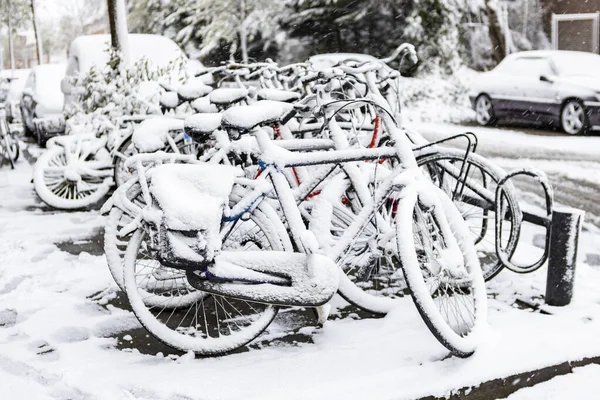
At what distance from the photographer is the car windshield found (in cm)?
1362

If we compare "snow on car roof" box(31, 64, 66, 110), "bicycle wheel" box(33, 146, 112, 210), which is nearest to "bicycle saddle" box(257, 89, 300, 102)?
"bicycle wheel" box(33, 146, 112, 210)

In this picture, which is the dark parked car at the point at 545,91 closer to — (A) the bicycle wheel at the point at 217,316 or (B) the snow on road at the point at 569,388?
(B) the snow on road at the point at 569,388

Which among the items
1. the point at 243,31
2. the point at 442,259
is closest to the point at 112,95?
the point at 442,259

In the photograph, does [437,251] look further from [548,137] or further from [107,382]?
[548,137]

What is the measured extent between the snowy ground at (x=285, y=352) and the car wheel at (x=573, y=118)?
895cm

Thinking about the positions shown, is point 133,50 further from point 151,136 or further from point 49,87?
point 151,136

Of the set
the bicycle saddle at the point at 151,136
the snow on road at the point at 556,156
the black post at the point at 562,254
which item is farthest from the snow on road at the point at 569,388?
the snow on road at the point at 556,156

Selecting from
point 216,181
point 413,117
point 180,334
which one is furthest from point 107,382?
point 413,117

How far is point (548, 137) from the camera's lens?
12.8 metres

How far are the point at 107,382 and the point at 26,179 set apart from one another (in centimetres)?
659

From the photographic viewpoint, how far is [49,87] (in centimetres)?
1288

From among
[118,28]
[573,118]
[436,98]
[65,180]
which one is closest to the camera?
[65,180]

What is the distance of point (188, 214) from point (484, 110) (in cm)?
1329

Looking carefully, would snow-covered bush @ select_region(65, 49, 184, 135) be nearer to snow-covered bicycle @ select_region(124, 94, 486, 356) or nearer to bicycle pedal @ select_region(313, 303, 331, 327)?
snow-covered bicycle @ select_region(124, 94, 486, 356)
